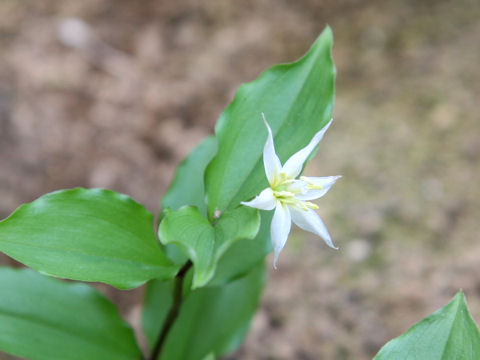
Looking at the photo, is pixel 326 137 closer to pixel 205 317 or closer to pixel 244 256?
pixel 205 317

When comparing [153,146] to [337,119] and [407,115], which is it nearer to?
[337,119]

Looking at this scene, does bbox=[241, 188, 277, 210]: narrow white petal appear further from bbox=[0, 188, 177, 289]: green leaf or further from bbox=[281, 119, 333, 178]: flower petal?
bbox=[0, 188, 177, 289]: green leaf

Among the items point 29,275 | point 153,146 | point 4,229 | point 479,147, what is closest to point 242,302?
point 29,275

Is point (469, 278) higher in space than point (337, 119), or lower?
lower

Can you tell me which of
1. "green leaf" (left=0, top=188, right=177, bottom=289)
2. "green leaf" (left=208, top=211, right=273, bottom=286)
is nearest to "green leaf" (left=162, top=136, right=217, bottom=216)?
"green leaf" (left=208, top=211, right=273, bottom=286)

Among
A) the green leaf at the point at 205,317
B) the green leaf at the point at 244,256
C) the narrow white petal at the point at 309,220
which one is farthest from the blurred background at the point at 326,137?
the narrow white petal at the point at 309,220

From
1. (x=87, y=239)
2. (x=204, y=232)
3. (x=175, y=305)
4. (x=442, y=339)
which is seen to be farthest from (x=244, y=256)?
(x=442, y=339)
